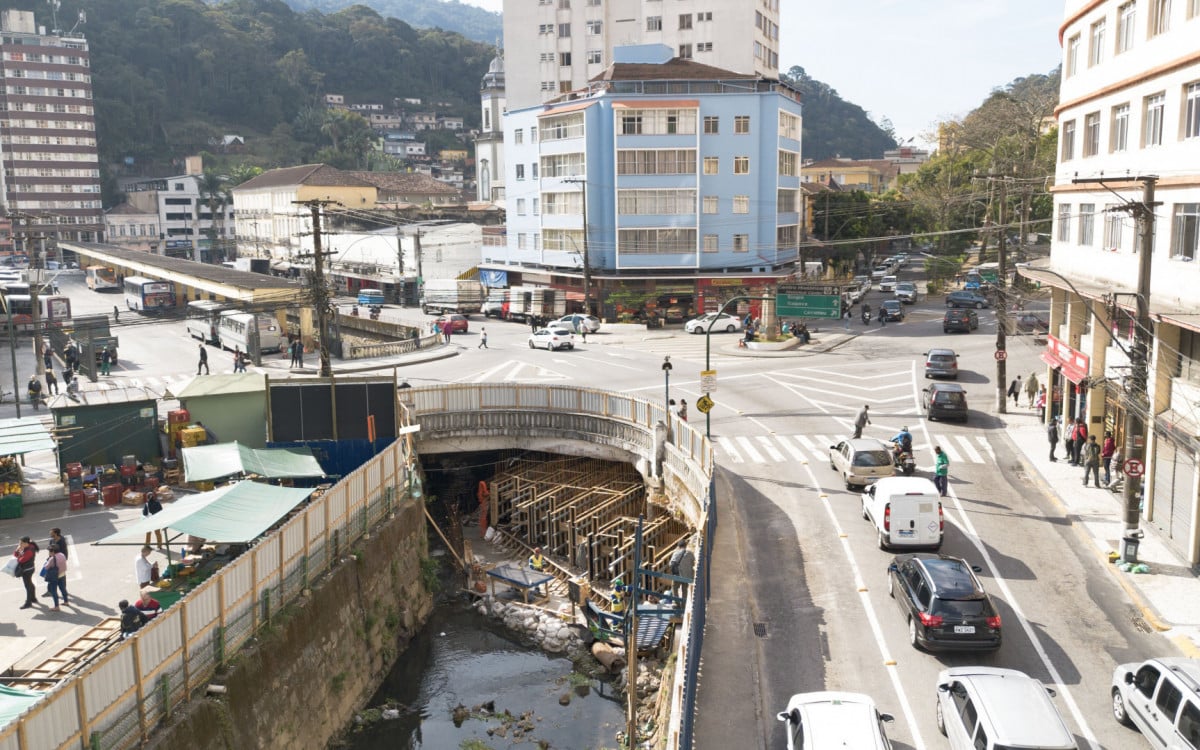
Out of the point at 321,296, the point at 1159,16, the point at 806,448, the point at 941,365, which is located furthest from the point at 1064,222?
the point at 321,296

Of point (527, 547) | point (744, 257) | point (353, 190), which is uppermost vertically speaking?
point (353, 190)

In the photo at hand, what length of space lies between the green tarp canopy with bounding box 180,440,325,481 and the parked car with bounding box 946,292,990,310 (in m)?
50.9

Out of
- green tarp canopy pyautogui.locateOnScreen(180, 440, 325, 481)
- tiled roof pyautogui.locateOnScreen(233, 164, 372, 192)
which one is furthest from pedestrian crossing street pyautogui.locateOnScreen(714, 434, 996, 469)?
tiled roof pyautogui.locateOnScreen(233, 164, 372, 192)

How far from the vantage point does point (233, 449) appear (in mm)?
28812

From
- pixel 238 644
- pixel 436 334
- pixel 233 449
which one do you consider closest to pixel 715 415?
pixel 233 449

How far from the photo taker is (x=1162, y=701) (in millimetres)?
14422

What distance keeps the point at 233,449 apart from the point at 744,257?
49604mm

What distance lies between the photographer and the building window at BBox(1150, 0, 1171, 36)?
2609 cm

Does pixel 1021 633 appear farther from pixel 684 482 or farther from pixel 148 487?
pixel 148 487

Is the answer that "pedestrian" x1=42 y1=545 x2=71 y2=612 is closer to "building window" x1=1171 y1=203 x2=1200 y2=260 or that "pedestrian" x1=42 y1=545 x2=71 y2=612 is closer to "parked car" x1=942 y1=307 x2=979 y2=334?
"building window" x1=1171 y1=203 x2=1200 y2=260

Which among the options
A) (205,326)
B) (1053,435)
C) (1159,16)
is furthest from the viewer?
(205,326)

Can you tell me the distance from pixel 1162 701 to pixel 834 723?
4.99 metres

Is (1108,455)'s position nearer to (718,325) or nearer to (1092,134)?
(1092,134)

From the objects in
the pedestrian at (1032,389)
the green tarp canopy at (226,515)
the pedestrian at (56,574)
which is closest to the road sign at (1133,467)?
the pedestrian at (1032,389)
